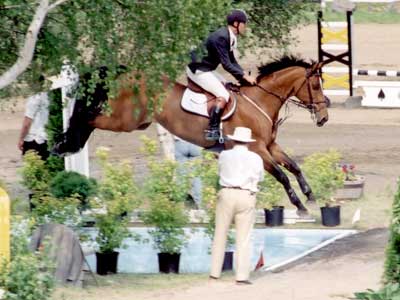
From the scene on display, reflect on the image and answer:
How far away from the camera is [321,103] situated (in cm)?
1880

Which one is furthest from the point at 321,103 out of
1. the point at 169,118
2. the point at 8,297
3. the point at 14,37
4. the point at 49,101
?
the point at 8,297

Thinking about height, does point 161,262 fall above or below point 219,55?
below

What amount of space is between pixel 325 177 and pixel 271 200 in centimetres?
85

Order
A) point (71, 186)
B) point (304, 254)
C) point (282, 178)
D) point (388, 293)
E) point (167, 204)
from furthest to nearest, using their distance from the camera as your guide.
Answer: point (282, 178) → point (71, 186) → point (304, 254) → point (167, 204) → point (388, 293)

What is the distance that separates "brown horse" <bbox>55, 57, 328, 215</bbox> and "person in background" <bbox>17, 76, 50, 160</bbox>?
53 centimetres

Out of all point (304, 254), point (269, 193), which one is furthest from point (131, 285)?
point (269, 193)

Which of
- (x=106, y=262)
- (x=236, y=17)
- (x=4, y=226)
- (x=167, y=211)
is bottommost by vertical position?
(x=106, y=262)

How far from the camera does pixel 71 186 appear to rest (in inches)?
663

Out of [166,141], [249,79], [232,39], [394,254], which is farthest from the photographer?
[166,141]

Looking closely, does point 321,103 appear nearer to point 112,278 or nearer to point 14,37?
point 112,278

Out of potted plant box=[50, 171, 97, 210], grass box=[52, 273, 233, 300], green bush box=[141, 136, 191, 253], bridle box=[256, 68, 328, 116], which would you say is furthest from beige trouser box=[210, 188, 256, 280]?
bridle box=[256, 68, 328, 116]

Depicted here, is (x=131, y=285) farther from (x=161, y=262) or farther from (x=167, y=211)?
(x=167, y=211)

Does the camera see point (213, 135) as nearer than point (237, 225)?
No

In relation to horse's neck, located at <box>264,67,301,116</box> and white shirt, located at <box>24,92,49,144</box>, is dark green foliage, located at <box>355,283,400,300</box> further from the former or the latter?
white shirt, located at <box>24,92,49,144</box>
